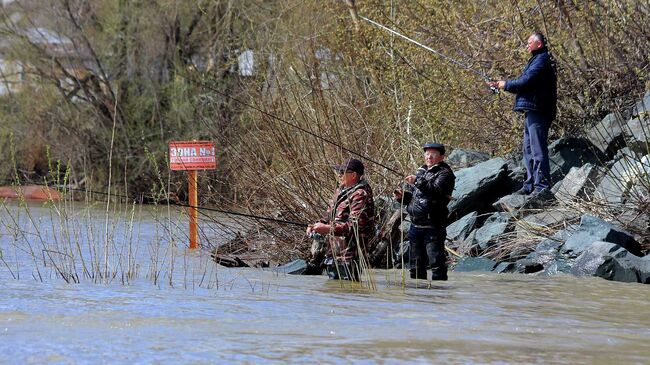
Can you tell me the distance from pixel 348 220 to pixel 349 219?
0.09 feet

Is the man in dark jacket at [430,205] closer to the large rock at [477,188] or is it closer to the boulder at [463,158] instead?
the large rock at [477,188]

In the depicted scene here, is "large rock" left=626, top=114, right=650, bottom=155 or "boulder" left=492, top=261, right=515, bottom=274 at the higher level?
"large rock" left=626, top=114, right=650, bottom=155

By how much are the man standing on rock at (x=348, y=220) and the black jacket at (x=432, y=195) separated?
0.44 m

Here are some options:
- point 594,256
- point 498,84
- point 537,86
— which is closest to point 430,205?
point 594,256

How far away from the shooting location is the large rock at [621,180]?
1357 centimetres

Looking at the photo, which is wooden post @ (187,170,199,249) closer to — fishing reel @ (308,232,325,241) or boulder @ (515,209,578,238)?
fishing reel @ (308,232,325,241)

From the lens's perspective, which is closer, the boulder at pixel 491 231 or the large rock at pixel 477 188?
the boulder at pixel 491 231

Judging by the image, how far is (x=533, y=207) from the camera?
1484 centimetres

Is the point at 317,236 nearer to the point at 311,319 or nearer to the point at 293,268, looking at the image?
the point at 293,268

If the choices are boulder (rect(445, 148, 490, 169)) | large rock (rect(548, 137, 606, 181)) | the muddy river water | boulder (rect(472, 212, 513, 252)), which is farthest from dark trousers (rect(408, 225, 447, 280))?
boulder (rect(445, 148, 490, 169))

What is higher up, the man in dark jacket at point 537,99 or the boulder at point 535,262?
the man in dark jacket at point 537,99

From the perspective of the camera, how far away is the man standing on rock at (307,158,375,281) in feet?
37.6

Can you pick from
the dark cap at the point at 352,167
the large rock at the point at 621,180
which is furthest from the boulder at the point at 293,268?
the large rock at the point at 621,180

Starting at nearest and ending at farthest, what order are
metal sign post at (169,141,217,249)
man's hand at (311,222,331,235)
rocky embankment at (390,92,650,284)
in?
man's hand at (311,222,331,235) < rocky embankment at (390,92,650,284) < metal sign post at (169,141,217,249)
